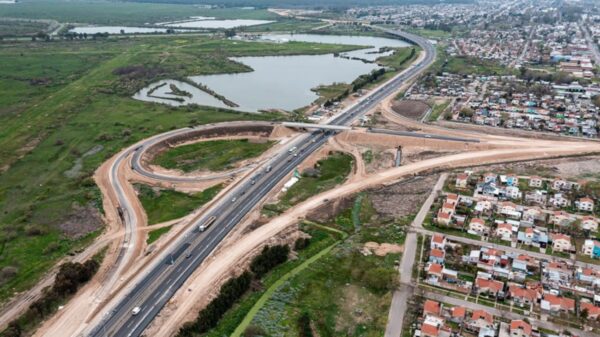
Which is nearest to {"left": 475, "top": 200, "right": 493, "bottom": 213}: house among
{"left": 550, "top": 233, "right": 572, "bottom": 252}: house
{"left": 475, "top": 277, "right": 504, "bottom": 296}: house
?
{"left": 550, "top": 233, "right": 572, "bottom": 252}: house

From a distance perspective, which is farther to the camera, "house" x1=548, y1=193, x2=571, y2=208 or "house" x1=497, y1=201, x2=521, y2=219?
"house" x1=548, y1=193, x2=571, y2=208

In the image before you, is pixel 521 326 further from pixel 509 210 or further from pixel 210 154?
pixel 210 154

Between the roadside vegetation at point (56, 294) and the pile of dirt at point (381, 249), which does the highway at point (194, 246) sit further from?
the pile of dirt at point (381, 249)

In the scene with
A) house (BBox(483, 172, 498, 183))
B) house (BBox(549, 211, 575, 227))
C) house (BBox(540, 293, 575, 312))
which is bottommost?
house (BBox(540, 293, 575, 312))

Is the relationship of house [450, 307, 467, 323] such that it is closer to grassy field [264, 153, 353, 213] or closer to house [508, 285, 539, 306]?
house [508, 285, 539, 306]

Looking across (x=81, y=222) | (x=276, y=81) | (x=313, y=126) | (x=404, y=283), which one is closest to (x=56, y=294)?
(x=81, y=222)

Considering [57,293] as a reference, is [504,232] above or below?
above

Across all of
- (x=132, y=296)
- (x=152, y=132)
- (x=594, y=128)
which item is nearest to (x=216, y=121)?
(x=152, y=132)
